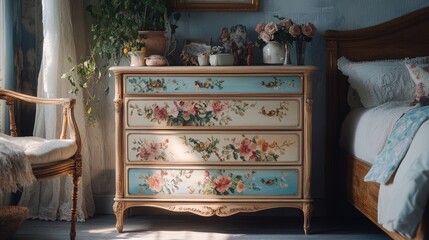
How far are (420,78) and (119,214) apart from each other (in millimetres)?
1795

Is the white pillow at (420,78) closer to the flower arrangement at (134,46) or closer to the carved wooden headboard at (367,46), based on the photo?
the carved wooden headboard at (367,46)

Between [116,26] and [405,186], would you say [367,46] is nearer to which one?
[116,26]

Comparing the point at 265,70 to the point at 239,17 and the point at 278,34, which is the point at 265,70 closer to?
the point at 278,34

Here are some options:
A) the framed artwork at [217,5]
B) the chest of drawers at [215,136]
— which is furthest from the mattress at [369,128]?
the framed artwork at [217,5]

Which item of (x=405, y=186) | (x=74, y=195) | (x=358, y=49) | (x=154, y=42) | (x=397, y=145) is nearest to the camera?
(x=405, y=186)

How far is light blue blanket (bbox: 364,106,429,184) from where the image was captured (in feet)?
7.62

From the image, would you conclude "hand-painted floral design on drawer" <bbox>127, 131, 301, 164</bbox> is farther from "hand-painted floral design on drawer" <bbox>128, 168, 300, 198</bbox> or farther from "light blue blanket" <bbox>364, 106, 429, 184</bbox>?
"light blue blanket" <bbox>364, 106, 429, 184</bbox>

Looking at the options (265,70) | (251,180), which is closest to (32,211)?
(251,180)

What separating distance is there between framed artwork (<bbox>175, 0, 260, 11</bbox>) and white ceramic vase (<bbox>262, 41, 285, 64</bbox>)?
0.33 m

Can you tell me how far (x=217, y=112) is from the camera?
3.19 meters

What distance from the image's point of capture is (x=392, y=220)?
2172 millimetres

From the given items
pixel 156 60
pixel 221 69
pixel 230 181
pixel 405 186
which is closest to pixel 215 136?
pixel 230 181

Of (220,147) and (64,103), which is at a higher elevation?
(64,103)

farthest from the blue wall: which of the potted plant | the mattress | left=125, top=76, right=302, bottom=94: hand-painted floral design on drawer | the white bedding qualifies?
the white bedding
